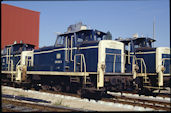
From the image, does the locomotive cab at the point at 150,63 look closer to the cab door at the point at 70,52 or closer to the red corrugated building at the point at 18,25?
the cab door at the point at 70,52

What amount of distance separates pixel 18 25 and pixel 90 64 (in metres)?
22.9

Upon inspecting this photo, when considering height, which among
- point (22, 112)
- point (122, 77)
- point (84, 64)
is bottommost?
point (22, 112)

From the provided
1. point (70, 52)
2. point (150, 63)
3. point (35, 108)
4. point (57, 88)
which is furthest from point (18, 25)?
point (35, 108)

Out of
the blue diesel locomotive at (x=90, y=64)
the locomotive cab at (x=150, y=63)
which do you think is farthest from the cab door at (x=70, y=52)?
the locomotive cab at (x=150, y=63)

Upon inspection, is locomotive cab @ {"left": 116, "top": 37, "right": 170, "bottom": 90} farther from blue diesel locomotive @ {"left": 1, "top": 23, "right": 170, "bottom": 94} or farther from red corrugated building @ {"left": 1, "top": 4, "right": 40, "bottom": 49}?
red corrugated building @ {"left": 1, "top": 4, "right": 40, "bottom": 49}

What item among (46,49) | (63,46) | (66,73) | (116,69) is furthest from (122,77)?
(46,49)

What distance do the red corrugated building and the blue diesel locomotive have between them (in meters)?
15.4

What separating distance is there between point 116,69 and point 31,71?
577 centimetres

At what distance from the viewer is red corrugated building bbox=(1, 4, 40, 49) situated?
29.1 metres

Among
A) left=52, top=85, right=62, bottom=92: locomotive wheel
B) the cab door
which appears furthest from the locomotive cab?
left=52, top=85, right=62, bottom=92: locomotive wheel

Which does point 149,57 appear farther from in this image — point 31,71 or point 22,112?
point 22,112

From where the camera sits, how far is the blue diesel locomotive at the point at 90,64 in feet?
33.6

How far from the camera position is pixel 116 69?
1121 cm

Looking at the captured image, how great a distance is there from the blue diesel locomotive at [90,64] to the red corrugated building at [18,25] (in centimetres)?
1542
